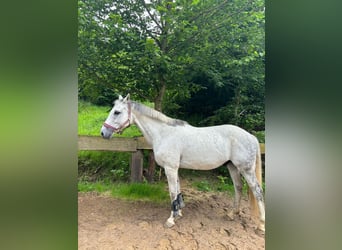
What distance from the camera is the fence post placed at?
1437 mm

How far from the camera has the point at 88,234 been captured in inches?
53.2

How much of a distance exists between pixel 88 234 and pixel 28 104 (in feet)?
2.36

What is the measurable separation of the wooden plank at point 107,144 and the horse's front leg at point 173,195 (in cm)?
24

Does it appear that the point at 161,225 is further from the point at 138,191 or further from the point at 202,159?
the point at 202,159

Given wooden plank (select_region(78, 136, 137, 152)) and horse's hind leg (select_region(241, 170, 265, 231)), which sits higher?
wooden plank (select_region(78, 136, 137, 152))

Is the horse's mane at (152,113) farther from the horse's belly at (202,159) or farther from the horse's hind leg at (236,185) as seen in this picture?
the horse's hind leg at (236,185)

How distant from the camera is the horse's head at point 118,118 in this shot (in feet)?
4.42

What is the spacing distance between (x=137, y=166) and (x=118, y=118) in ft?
0.95

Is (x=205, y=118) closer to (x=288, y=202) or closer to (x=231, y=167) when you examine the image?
(x=231, y=167)

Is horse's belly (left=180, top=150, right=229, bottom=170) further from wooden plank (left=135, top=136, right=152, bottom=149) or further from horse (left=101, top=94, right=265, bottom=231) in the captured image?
wooden plank (left=135, top=136, right=152, bottom=149)

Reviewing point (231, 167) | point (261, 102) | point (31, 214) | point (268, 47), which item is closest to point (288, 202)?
point (231, 167)

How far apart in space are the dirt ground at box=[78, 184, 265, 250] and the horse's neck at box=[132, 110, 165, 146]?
337mm

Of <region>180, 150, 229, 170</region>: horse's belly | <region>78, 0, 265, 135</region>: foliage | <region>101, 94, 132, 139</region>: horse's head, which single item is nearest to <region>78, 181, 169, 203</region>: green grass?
<region>180, 150, 229, 170</region>: horse's belly

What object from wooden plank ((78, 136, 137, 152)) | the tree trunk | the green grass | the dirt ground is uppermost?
the tree trunk
